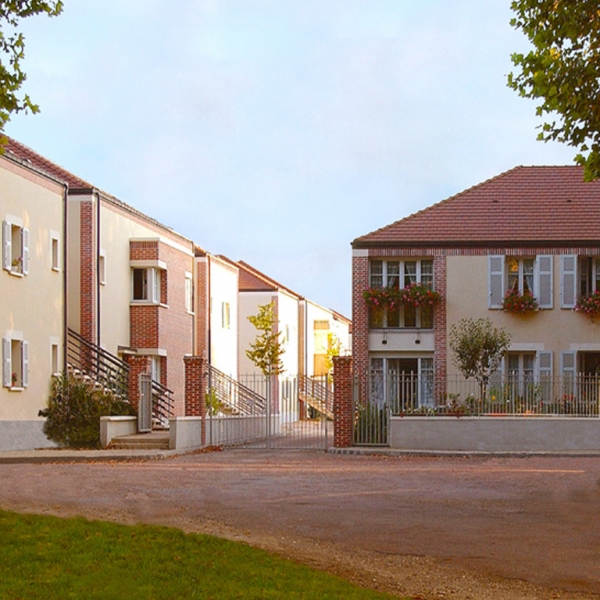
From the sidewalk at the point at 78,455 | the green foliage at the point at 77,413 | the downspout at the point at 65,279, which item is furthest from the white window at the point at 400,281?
the sidewalk at the point at 78,455

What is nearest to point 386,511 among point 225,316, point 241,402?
point 241,402

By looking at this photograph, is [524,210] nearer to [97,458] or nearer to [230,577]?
[97,458]

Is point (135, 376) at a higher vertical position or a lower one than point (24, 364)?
lower

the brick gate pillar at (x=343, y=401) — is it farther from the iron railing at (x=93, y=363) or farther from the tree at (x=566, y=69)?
the tree at (x=566, y=69)

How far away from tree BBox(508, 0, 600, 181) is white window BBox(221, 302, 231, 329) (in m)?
36.2

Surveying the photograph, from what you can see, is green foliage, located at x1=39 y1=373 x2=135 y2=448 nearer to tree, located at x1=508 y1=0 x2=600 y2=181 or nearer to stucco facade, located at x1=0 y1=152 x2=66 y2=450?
stucco facade, located at x1=0 y1=152 x2=66 y2=450

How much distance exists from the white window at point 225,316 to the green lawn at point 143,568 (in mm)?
40055

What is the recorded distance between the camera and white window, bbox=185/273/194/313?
148ft

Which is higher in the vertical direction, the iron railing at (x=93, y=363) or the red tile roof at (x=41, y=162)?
the red tile roof at (x=41, y=162)

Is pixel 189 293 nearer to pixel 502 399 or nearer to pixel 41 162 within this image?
pixel 41 162

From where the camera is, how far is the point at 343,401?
31297 mm

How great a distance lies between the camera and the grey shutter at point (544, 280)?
4122 centimetres

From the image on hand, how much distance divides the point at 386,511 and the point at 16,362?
17.3 meters

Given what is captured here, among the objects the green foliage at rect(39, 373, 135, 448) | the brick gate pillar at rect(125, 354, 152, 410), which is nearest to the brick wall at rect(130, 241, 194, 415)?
the brick gate pillar at rect(125, 354, 152, 410)
